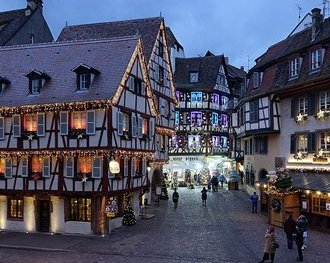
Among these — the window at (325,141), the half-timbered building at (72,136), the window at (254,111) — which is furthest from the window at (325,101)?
the half-timbered building at (72,136)

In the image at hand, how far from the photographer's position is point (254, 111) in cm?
4109

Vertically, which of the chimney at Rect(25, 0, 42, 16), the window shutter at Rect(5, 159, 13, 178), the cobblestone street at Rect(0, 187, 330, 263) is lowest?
the cobblestone street at Rect(0, 187, 330, 263)

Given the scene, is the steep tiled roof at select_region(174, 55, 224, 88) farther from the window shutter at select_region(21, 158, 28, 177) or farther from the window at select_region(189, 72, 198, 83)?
the window shutter at select_region(21, 158, 28, 177)

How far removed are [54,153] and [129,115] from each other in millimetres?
5513

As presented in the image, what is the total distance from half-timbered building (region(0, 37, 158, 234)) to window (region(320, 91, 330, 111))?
12.5 metres

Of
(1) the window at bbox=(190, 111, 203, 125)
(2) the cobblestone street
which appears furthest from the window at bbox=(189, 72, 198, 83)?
(2) the cobblestone street

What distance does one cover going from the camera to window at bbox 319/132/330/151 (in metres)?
33.1

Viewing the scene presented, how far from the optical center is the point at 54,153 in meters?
29.8

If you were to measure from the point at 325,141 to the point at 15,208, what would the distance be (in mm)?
21557

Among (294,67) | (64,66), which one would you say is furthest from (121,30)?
(294,67)

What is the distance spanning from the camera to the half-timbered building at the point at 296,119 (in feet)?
102

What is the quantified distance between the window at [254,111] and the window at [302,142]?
16.6 feet

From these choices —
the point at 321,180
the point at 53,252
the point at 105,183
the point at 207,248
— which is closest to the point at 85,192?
the point at 105,183

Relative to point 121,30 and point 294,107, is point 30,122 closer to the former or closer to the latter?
point 121,30
